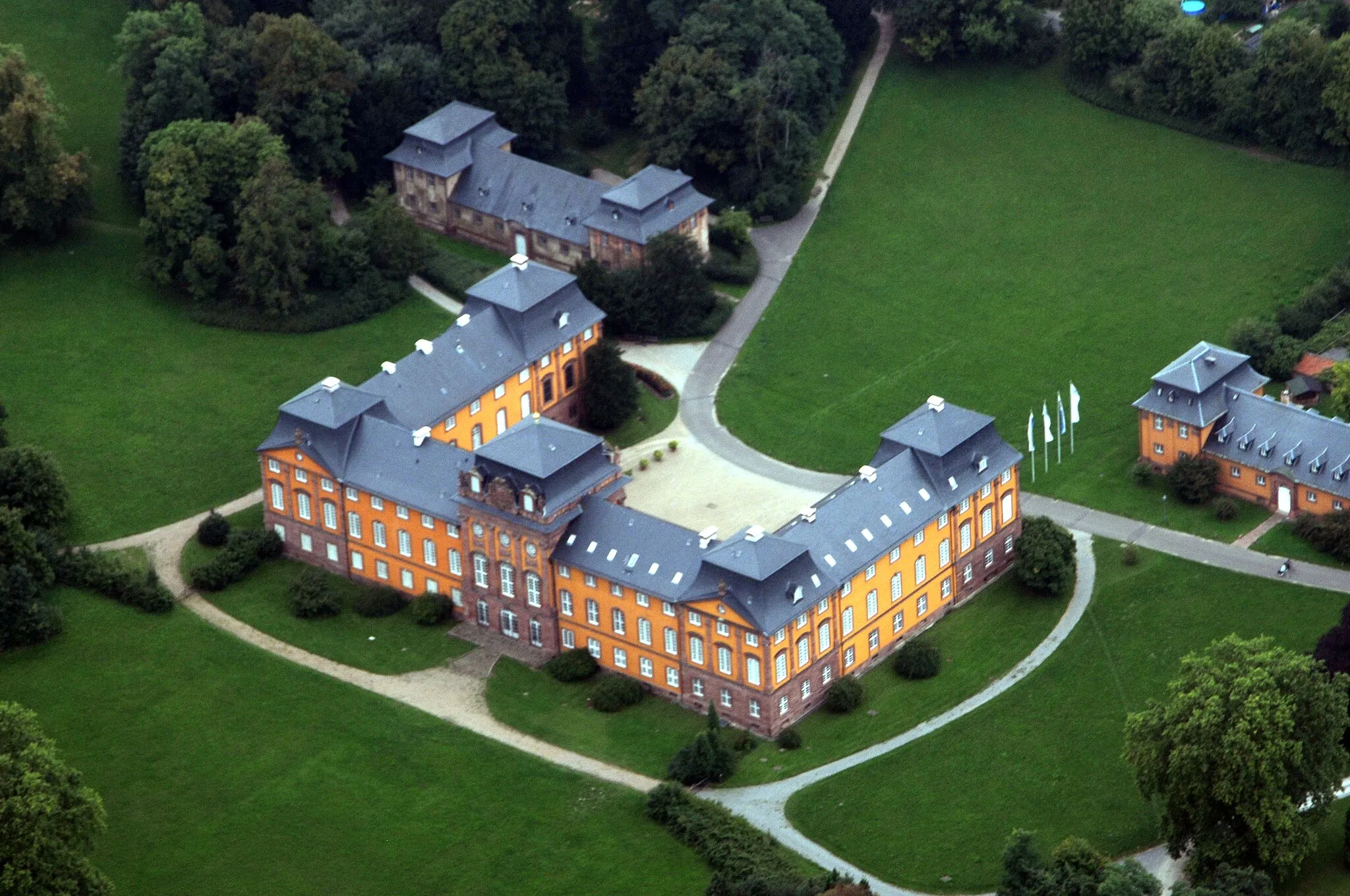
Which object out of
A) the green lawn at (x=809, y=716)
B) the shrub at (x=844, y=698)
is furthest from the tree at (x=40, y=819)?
the shrub at (x=844, y=698)

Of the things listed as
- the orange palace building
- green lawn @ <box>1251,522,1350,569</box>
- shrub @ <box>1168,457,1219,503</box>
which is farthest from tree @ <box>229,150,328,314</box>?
green lawn @ <box>1251,522,1350,569</box>

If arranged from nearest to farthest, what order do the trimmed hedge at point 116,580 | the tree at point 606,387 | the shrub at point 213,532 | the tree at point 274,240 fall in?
the trimmed hedge at point 116,580, the shrub at point 213,532, the tree at point 606,387, the tree at point 274,240

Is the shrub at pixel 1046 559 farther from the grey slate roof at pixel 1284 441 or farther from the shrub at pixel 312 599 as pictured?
the shrub at pixel 312 599

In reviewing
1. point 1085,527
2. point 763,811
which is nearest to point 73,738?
point 763,811

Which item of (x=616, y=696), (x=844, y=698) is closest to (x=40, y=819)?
(x=616, y=696)

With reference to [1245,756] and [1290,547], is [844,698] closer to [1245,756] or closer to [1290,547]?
[1245,756]

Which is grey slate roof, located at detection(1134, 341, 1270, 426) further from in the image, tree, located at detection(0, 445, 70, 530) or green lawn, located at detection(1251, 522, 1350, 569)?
tree, located at detection(0, 445, 70, 530)
